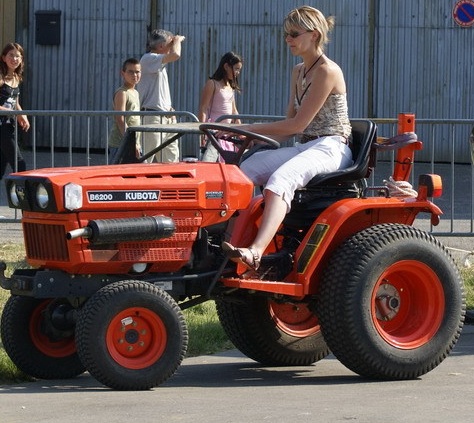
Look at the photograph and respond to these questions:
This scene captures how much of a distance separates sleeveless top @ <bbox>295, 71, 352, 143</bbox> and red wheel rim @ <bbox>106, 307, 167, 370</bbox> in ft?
4.64

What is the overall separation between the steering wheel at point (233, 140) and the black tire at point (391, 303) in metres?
0.67

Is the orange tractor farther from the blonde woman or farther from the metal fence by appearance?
the metal fence

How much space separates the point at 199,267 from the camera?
22.7 ft

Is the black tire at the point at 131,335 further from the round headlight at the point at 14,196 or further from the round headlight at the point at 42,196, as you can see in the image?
the round headlight at the point at 14,196

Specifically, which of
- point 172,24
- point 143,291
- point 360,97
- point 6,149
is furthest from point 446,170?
point 143,291

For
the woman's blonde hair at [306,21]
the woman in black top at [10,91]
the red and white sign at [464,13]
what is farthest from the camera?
the red and white sign at [464,13]

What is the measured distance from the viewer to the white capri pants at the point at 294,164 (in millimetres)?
6824

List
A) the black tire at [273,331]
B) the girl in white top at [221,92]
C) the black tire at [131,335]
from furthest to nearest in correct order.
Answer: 1. the girl in white top at [221,92]
2. the black tire at [273,331]
3. the black tire at [131,335]

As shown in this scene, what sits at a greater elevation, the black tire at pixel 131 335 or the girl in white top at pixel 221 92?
the girl in white top at pixel 221 92

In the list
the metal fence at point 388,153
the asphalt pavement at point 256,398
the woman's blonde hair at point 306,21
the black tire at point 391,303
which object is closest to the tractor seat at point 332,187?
the black tire at point 391,303

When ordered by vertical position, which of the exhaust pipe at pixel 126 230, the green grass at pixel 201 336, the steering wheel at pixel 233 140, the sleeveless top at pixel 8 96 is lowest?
the green grass at pixel 201 336

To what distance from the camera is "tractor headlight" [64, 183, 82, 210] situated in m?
6.44

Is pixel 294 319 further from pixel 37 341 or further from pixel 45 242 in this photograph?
pixel 45 242

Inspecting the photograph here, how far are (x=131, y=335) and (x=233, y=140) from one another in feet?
4.09
